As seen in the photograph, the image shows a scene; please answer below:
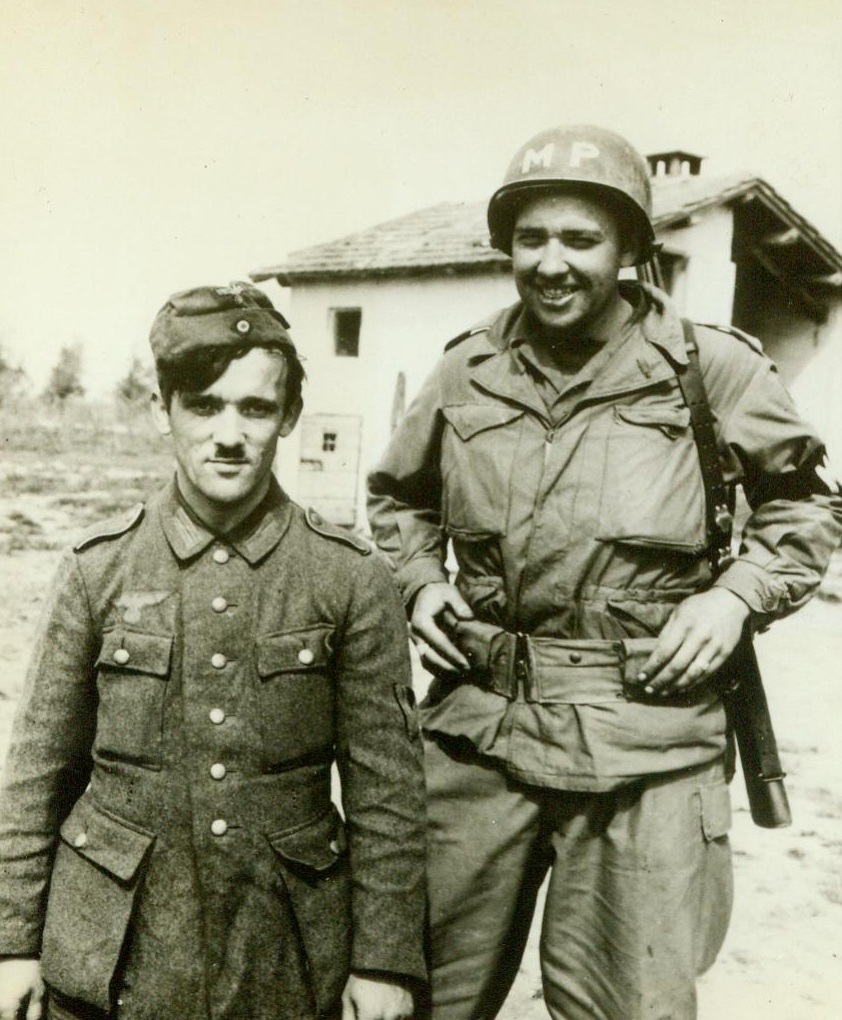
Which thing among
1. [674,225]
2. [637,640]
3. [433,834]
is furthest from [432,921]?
[674,225]

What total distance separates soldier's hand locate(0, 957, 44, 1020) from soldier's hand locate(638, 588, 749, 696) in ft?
4.72

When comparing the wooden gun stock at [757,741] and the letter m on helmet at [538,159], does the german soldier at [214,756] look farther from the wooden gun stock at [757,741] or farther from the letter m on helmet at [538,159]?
the wooden gun stock at [757,741]

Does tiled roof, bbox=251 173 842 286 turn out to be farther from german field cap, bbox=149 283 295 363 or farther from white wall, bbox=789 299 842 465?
german field cap, bbox=149 283 295 363

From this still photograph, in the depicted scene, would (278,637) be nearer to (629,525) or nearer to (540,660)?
(540,660)

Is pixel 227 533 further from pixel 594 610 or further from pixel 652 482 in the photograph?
pixel 652 482

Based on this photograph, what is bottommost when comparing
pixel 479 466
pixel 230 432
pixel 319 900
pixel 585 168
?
pixel 319 900

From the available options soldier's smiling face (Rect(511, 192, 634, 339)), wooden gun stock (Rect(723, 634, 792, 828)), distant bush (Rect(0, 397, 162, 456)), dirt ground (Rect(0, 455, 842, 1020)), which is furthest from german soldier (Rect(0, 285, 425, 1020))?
distant bush (Rect(0, 397, 162, 456))

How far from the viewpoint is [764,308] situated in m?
14.4

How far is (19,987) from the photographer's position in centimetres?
209

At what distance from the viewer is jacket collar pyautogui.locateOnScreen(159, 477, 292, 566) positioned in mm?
2221

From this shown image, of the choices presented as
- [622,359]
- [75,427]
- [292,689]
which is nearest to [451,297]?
[75,427]

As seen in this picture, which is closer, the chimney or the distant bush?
the distant bush

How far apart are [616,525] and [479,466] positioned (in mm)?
402

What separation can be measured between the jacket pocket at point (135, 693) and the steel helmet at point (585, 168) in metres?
1.45
